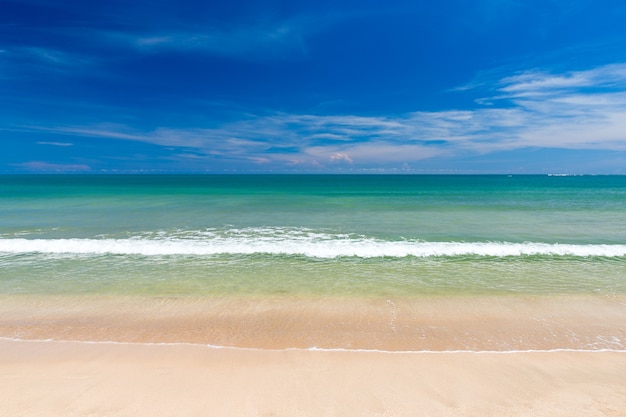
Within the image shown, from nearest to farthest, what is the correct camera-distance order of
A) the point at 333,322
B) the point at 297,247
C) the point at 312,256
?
the point at 333,322 < the point at 312,256 < the point at 297,247

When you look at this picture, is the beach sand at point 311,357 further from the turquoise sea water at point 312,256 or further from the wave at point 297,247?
the wave at point 297,247

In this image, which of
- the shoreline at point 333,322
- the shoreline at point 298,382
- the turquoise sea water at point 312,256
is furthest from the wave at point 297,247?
the shoreline at point 298,382

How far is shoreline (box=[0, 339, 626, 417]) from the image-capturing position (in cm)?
398

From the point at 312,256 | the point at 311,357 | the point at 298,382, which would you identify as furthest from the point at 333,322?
the point at 312,256

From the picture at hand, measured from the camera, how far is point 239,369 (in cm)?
483

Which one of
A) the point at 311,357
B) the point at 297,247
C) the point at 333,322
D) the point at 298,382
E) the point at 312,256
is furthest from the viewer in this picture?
the point at 297,247

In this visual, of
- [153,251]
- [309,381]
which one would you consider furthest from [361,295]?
[153,251]

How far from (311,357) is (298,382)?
0.68 meters

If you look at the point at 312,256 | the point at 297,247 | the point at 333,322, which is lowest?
the point at 333,322

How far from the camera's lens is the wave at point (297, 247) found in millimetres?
12086

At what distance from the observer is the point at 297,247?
12836 millimetres

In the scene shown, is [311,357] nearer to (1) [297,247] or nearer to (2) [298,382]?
(2) [298,382]

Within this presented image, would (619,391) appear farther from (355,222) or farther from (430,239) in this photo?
(355,222)

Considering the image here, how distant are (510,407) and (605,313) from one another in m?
4.70
